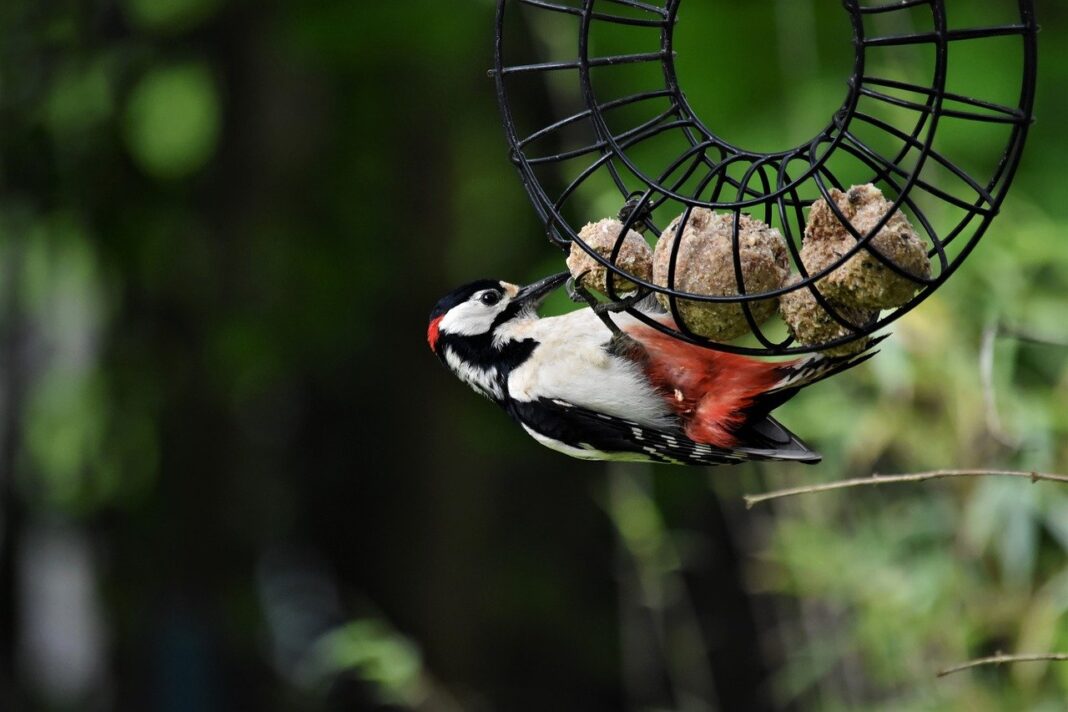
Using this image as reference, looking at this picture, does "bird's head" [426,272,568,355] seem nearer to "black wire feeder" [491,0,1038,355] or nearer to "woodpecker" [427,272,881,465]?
"woodpecker" [427,272,881,465]

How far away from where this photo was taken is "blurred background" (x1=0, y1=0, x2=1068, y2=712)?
15.9 ft

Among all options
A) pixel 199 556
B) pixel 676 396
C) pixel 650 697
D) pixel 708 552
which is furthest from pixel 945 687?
pixel 199 556

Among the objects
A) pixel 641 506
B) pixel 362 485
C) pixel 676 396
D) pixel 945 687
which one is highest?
pixel 676 396

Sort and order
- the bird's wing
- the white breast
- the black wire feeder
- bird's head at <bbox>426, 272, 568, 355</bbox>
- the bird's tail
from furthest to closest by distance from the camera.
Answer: bird's head at <bbox>426, 272, 568, 355</bbox>
the white breast
the bird's wing
the bird's tail
the black wire feeder

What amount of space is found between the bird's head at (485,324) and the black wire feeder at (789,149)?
21 centimetres

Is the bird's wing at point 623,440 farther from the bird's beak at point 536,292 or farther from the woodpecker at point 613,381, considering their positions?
the bird's beak at point 536,292

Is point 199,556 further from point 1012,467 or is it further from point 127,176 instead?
point 1012,467

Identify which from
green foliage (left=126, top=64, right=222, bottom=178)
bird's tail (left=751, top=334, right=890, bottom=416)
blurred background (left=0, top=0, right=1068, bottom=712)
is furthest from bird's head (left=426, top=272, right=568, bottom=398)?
green foliage (left=126, top=64, right=222, bottom=178)

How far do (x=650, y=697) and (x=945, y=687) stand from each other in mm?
2526

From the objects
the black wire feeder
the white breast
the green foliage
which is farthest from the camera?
the green foliage

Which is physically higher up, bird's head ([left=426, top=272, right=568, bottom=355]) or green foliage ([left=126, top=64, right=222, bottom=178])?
green foliage ([left=126, top=64, right=222, bottom=178])

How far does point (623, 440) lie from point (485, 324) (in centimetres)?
37

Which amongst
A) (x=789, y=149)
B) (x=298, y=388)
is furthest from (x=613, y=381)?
(x=298, y=388)

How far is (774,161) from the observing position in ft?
5.63
